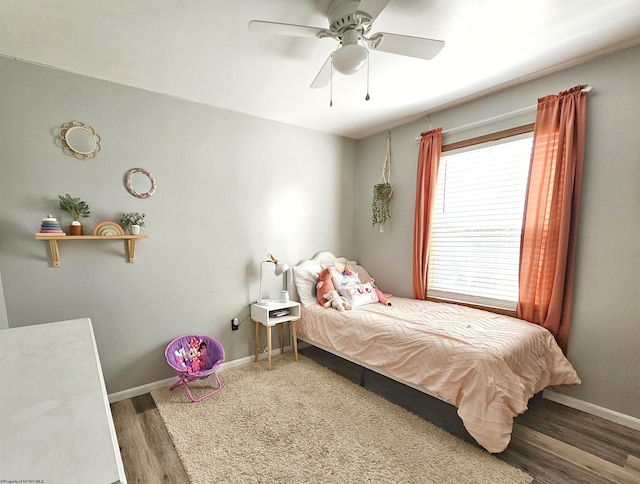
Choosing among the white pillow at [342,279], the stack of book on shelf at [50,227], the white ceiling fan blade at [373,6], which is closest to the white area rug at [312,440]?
the white pillow at [342,279]

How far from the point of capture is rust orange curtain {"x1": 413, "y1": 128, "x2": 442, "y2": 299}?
3.01 m

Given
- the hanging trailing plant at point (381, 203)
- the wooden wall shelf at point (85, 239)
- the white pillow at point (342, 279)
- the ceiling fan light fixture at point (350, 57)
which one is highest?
the ceiling fan light fixture at point (350, 57)

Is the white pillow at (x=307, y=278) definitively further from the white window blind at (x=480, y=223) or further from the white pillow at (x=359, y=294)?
the white window blind at (x=480, y=223)

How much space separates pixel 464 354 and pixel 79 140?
3.10 meters

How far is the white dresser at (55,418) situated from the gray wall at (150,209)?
1097 mm

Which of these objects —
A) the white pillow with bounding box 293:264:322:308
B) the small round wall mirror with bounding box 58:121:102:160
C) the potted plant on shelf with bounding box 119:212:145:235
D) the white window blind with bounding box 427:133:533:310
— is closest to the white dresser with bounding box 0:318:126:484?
the potted plant on shelf with bounding box 119:212:145:235

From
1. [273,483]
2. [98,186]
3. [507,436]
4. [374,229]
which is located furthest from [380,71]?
[273,483]

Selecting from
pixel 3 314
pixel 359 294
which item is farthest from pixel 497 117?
pixel 3 314

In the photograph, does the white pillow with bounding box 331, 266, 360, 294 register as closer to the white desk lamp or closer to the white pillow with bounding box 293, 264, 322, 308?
the white pillow with bounding box 293, 264, 322, 308

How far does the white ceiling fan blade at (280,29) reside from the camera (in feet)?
4.69

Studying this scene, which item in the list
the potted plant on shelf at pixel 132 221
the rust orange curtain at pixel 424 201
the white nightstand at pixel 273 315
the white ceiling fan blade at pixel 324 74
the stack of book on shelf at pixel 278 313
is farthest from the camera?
the rust orange curtain at pixel 424 201

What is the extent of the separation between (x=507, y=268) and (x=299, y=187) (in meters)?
2.27

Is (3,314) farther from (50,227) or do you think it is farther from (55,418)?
(55,418)

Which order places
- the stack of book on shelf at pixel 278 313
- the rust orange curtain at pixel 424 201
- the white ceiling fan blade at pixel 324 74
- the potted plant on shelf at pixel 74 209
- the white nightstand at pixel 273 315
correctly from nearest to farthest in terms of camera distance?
the white ceiling fan blade at pixel 324 74
the potted plant on shelf at pixel 74 209
the white nightstand at pixel 273 315
the stack of book on shelf at pixel 278 313
the rust orange curtain at pixel 424 201
